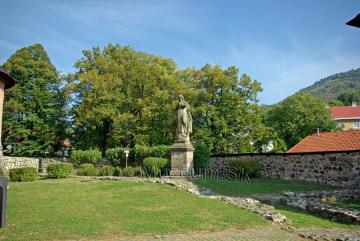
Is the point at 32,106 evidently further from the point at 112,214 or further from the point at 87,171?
the point at 112,214

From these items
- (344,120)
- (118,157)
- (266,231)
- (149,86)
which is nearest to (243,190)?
(266,231)

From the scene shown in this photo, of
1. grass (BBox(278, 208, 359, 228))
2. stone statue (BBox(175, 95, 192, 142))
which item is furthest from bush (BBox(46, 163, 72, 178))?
grass (BBox(278, 208, 359, 228))

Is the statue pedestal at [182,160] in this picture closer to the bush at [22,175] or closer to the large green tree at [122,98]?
the bush at [22,175]

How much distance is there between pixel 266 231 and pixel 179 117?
13.2 m

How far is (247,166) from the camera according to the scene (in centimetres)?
2184

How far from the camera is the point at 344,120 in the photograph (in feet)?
224

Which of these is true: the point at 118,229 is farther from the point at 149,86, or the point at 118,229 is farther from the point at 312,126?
the point at 312,126

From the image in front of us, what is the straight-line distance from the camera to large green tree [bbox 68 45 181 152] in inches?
1251

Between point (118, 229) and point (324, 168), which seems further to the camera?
point (324, 168)

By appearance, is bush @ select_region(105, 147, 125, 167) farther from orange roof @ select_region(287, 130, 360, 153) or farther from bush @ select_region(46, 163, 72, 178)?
orange roof @ select_region(287, 130, 360, 153)

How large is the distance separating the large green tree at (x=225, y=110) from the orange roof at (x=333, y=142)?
4762mm

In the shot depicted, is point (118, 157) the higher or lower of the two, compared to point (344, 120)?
lower

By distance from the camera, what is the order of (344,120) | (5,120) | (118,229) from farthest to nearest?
1. (344,120)
2. (5,120)
3. (118,229)

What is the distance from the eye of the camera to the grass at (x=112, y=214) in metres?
8.11
